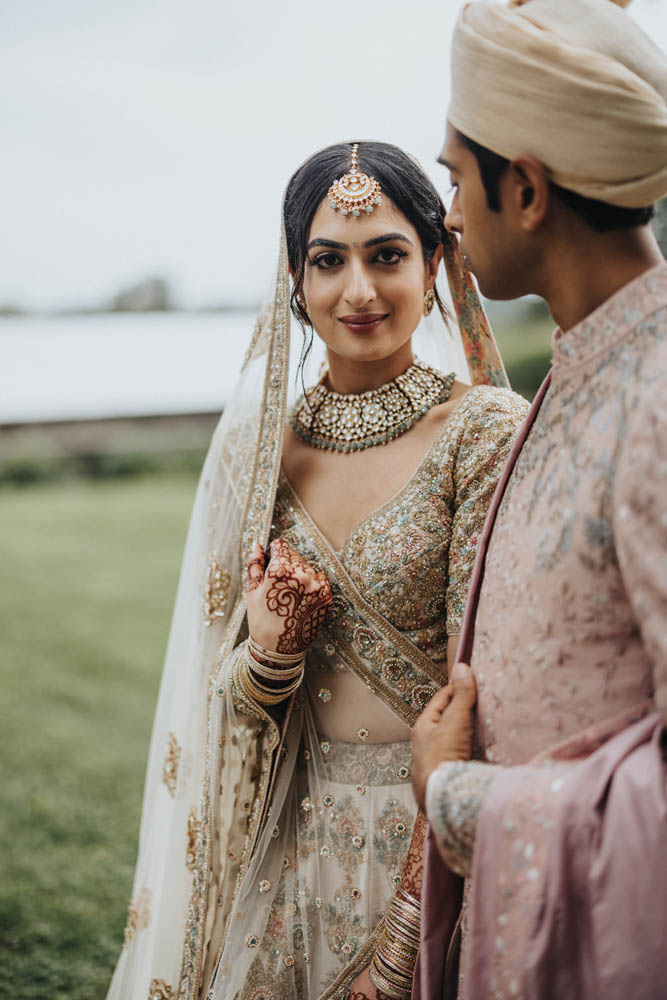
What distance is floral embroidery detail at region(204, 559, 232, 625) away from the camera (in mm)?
1604

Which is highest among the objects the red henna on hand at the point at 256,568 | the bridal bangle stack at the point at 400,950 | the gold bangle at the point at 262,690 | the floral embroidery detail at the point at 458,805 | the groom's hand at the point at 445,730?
the red henna on hand at the point at 256,568

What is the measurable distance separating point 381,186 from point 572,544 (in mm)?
753

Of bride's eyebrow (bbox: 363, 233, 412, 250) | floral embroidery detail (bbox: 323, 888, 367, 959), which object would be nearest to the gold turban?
bride's eyebrow (bbox: 363, 233, 412, 250)

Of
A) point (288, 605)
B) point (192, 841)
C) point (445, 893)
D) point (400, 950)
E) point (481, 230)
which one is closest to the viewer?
point (481, 230)

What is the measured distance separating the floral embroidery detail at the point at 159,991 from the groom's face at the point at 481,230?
4.24ft

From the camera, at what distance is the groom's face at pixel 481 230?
979mm

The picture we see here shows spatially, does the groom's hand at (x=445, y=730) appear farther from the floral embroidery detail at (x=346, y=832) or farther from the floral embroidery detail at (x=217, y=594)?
the floral embroidery detail at (x=217, y=594)

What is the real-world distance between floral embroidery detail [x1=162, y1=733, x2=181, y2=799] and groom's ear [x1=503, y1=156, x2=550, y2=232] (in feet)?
3.78

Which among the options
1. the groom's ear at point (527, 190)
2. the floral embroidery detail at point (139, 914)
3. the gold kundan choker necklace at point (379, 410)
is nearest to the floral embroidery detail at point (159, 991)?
the floral embroidery detail at point (139, 914)

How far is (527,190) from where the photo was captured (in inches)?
Result: 37.3

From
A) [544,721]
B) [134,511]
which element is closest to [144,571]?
[134,511]

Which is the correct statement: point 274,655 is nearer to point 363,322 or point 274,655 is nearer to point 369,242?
point 363,322

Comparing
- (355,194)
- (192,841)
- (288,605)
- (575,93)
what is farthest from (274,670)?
(575,93)

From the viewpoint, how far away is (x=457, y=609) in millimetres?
1312
